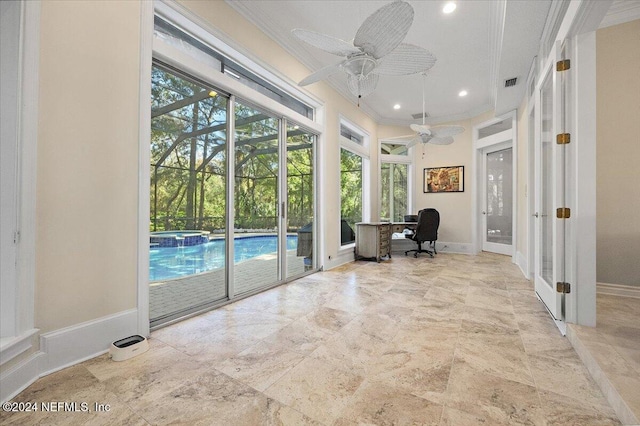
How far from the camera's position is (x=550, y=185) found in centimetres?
268

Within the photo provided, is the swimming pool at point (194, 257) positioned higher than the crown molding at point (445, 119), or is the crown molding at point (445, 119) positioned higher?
the crown molding at point (445, 119)

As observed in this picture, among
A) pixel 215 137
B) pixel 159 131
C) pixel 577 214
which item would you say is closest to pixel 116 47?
pixel 159 131

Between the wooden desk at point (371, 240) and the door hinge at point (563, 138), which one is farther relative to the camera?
the wooden desk at point (371, 240)

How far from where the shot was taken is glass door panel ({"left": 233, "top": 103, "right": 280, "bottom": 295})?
3.27 m

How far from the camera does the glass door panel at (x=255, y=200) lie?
10.7 ft

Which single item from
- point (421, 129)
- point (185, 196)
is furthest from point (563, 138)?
point (185, 196)

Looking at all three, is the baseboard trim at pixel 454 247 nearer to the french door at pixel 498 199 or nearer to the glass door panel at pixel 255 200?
the french door at pixel 498 199

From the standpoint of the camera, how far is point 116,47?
2018mm

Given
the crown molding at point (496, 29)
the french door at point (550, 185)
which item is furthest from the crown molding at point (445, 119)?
the french door at point (550, 185)

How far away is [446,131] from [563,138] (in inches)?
96.0

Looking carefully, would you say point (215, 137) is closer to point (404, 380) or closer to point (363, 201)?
point (404, 380)

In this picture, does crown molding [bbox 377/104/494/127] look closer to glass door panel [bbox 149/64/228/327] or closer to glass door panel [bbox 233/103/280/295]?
glass door panel [bbox 233/103/280/295]

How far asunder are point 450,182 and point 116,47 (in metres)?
6.76

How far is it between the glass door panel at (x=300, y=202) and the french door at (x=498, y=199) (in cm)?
444
